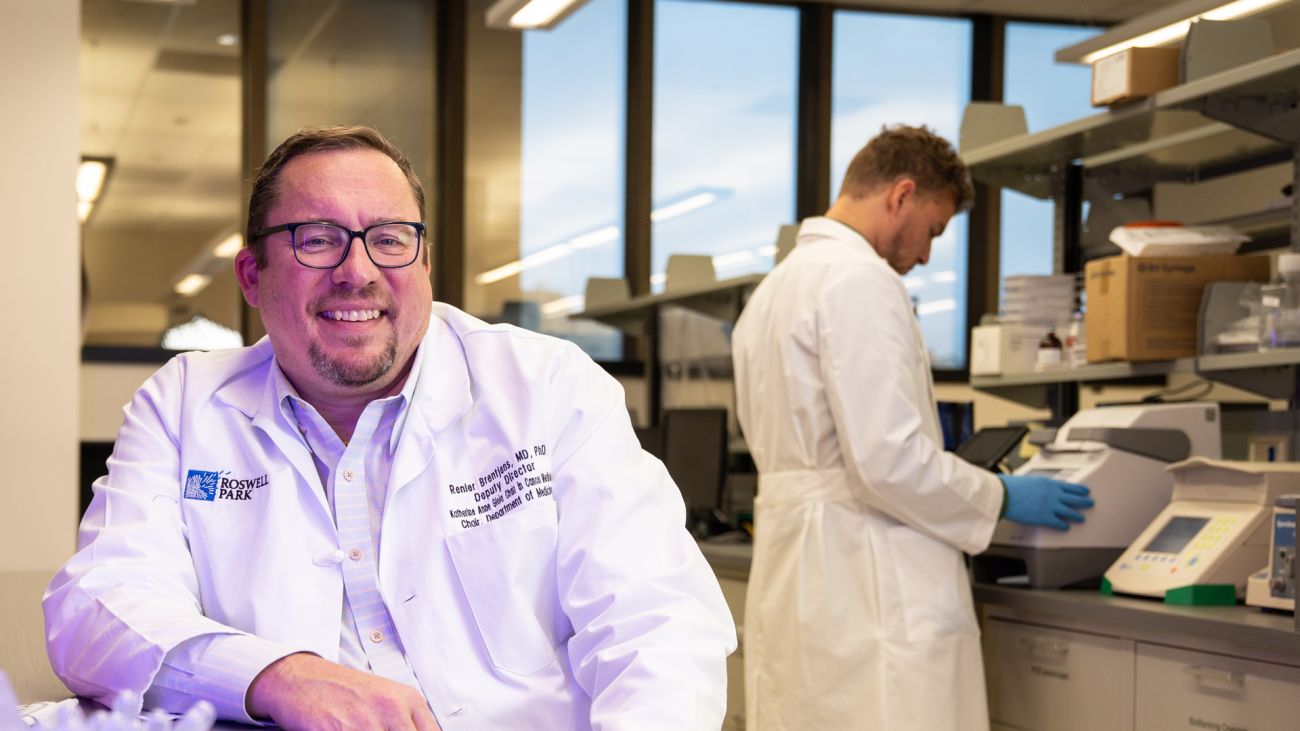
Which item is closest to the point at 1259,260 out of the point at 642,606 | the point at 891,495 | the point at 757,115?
the point at 891,495

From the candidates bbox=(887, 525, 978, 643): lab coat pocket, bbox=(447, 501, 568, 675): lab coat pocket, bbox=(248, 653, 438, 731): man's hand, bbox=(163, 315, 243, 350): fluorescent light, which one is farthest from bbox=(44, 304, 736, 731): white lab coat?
bbox=(163, 315, 243, 350): fluorescent light

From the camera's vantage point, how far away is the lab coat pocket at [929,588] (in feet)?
8.80

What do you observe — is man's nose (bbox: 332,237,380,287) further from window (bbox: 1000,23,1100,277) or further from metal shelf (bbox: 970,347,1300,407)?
window (bbox: 1000,23,1100,277)

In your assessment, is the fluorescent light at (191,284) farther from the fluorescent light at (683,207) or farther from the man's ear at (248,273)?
the man's ear at (248,273)

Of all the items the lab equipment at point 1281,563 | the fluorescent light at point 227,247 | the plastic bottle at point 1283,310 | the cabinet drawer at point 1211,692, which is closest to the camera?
the cabinet drawer at point 1211,692

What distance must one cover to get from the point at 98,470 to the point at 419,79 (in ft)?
7.38

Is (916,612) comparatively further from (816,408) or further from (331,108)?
(331,108)

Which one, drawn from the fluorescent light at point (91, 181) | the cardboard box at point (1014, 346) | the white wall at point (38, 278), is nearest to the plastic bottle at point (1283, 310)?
the cardboard box at point (1014, 346)

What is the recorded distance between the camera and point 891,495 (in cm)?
268

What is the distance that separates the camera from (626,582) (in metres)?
1.33

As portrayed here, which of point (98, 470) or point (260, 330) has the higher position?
point (260, 330)

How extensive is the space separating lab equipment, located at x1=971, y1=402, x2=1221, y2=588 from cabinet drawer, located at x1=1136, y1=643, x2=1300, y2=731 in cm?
35

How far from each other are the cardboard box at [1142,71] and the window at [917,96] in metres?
3.70

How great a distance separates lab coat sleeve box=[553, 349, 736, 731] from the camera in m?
1.23
